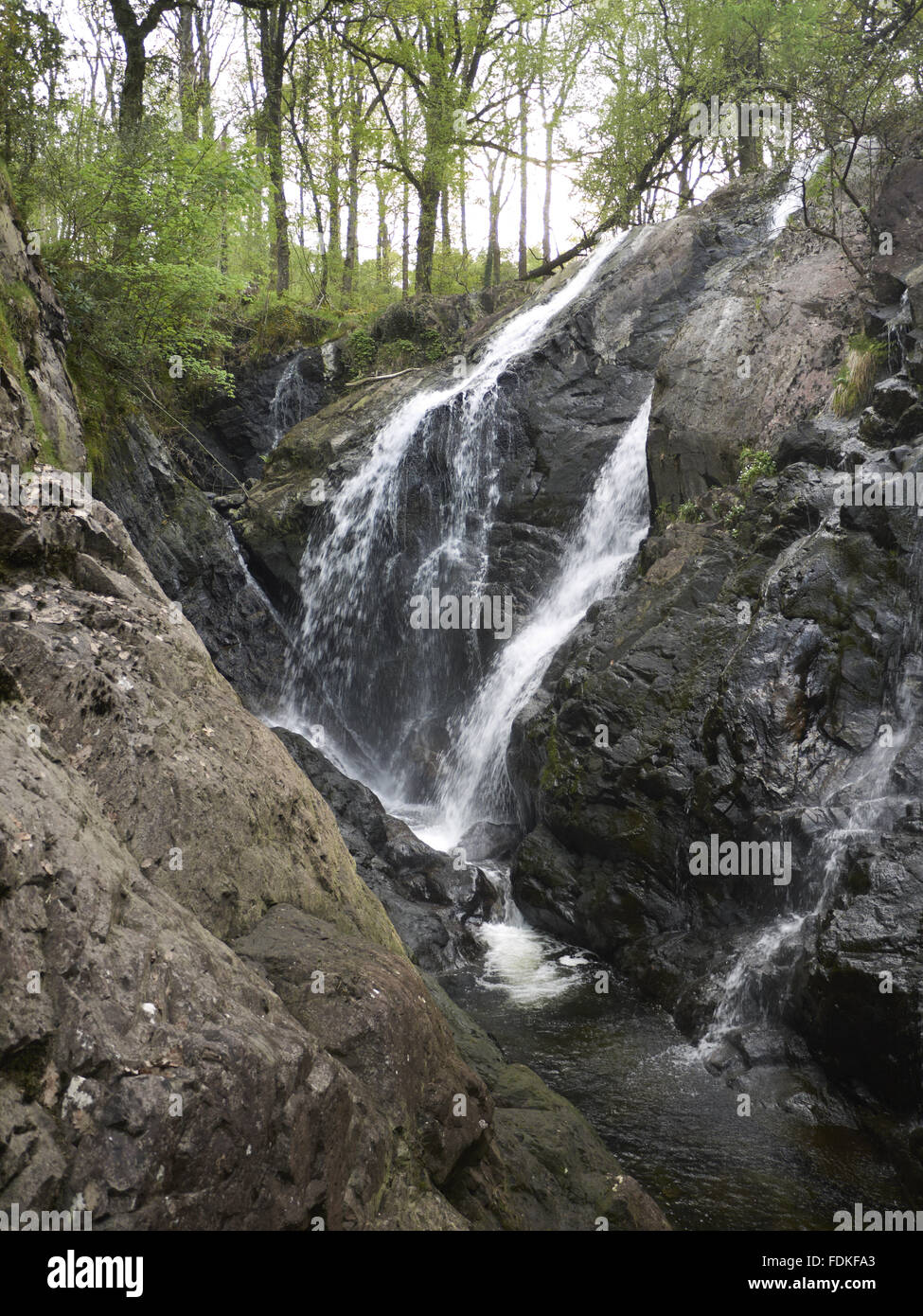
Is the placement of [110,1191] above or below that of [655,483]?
below

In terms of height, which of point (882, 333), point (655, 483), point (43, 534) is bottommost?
point (43, 534)

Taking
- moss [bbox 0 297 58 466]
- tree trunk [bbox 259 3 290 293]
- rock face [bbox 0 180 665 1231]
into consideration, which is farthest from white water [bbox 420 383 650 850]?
tree trunk [bbox 259 3 290 293]

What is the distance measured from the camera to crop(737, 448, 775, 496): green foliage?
1023 cm

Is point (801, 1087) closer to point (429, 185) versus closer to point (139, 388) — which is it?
point (139, 388)

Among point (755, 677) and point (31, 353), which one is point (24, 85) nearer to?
point (31, 353)

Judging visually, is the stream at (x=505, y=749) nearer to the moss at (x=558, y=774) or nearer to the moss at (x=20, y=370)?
the moss at (x=558, y=774)

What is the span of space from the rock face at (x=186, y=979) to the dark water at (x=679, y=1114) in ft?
3.44

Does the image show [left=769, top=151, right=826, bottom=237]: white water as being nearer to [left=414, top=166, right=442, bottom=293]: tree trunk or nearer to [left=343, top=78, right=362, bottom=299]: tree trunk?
[left=414, top=166, right=442, bottom=293]: tree trunk

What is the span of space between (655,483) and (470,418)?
161 inches

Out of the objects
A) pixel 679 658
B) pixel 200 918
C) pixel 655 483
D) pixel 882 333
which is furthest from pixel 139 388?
pixel 200 918

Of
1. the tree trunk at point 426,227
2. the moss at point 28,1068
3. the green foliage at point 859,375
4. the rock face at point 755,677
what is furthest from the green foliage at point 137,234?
the moss at point 28,1068

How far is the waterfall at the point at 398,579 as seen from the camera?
1337 cm

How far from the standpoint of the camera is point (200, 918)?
362cm
